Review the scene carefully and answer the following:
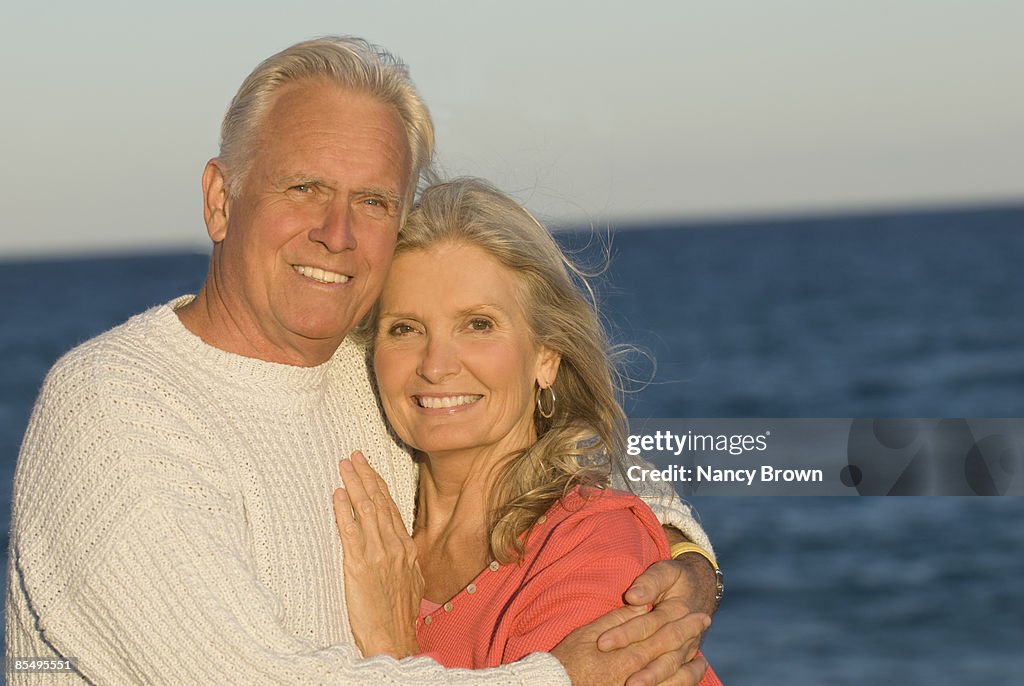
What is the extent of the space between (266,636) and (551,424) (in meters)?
1.20

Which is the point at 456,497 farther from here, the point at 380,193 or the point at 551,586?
the point at 380,193

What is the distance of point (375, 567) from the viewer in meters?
2.95

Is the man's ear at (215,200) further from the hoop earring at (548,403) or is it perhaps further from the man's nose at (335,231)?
the hoop earring at (548,403)

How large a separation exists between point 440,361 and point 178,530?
34.1 inches

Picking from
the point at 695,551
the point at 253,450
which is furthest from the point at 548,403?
the point at 253,450

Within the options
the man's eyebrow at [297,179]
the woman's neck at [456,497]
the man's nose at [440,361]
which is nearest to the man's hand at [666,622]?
the woman's neck at [456,497]

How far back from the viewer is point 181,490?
2451 millimetres

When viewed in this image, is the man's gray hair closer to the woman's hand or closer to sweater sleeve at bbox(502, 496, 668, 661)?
the woman's hand

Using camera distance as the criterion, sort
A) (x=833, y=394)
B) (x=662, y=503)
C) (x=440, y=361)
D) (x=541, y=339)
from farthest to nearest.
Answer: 1. (x=833, y=394)
2. (x=662, y=503)
3. (x=541, y=339)
4. (x=440, y=361)

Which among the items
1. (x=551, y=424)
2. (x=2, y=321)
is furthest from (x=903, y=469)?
(x=2, y=321)

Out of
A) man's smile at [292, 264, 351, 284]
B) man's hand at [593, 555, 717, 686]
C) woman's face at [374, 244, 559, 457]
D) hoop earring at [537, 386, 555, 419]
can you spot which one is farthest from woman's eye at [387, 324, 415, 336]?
man's hand at [593, 555, 717, 686]

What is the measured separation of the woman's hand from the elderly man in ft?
0.13

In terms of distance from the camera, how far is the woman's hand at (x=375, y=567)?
2883 millimetres

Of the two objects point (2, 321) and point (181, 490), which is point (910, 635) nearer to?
point (181, 490)
